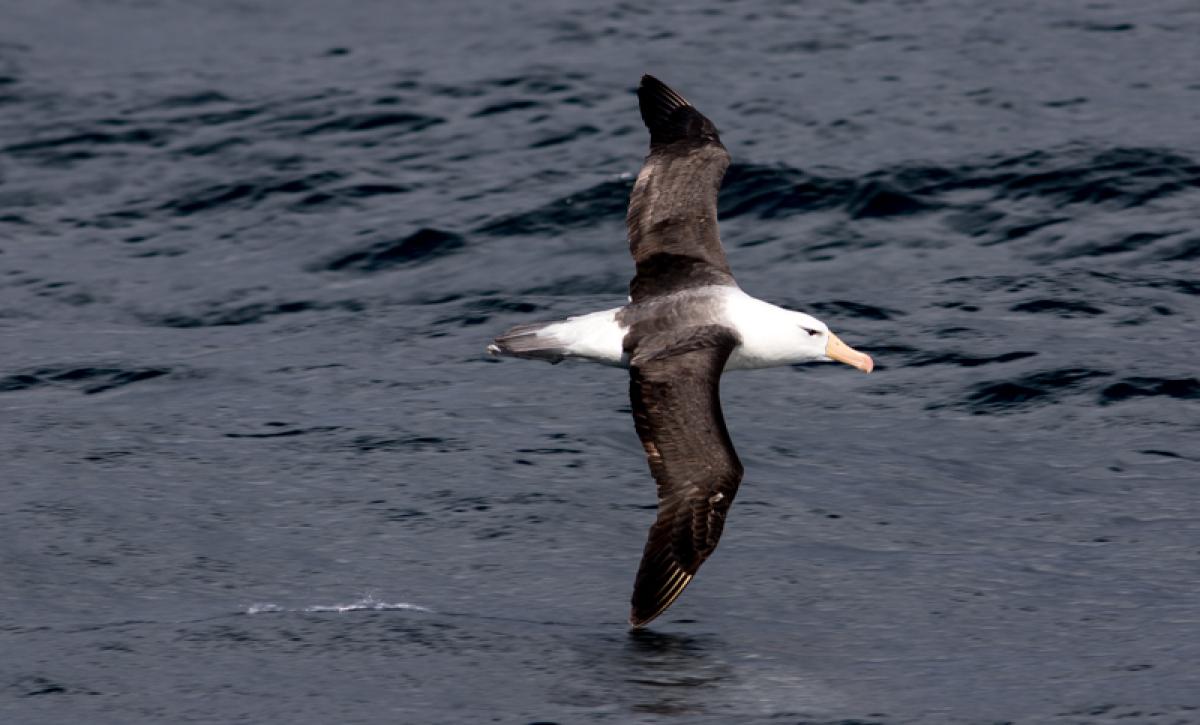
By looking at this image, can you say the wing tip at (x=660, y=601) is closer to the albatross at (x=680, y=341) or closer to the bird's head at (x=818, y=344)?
the albatross at (x=680, y=341)

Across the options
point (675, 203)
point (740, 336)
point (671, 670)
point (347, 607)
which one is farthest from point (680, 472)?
point (675, 203)

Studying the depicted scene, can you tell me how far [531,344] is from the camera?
503 inches

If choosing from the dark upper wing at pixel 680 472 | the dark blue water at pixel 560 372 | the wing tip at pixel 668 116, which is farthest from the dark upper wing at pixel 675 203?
the dark upper wing at pixel 680 472

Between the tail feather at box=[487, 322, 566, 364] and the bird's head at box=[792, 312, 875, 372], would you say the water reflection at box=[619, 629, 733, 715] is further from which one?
the bird's head at box=[792, 312, 875, 372]

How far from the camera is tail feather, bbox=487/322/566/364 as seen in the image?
12.7 metres

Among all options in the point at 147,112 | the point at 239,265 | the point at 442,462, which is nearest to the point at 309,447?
the point at 442,462

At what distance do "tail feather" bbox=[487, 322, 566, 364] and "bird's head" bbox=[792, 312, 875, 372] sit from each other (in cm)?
156

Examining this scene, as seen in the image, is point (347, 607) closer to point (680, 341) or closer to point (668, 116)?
point (680, 341)

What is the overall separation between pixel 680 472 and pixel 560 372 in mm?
4671

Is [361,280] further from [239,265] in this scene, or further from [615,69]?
[615,69]

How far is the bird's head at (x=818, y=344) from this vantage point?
12930 millimetres

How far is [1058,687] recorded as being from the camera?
10.6 m

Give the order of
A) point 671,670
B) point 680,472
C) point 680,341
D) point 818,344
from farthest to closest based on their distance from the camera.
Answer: point 818,344, point 680,341, point 680,472, point 671,670

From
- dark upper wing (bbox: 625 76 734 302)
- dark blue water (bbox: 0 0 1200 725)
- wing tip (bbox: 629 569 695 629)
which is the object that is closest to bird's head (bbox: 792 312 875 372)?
dark upper wing (bbox: 625 76 734 302)
